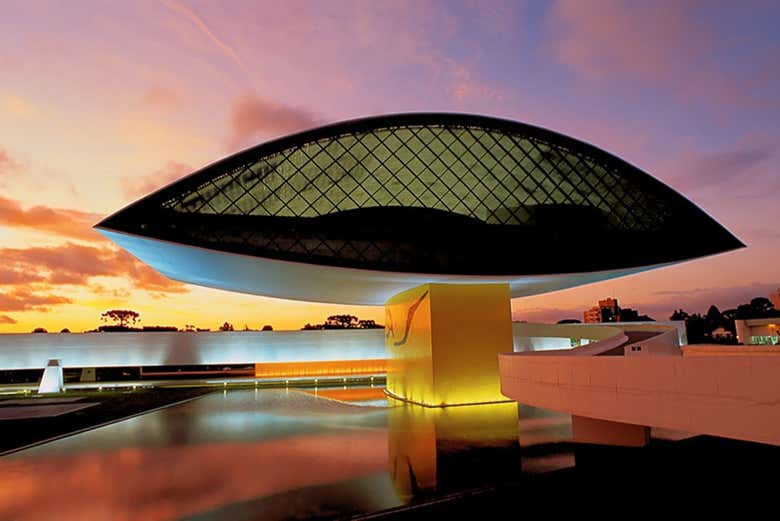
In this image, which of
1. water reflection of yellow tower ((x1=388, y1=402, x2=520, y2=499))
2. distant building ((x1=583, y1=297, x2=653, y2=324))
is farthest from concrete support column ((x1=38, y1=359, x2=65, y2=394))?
distant building ((x1=583, y1=297, x2=653, y2=324))

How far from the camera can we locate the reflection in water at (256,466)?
6711 millimetres

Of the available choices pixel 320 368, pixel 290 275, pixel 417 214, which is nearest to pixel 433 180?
pixel 417 214

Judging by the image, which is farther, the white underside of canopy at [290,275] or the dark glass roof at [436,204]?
the dark glass roof at [436,204]

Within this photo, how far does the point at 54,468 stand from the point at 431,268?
11.6 meters

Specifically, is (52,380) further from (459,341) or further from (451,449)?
(451,449)

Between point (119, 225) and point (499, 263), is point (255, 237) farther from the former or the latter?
point (499, 263)

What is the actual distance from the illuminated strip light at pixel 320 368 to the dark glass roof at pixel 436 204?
1831cm

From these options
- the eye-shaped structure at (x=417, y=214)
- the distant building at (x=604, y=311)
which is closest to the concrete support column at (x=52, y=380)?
the eye-shaped structure at (x=417, y=214)

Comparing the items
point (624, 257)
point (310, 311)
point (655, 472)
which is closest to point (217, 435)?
point (655, 472)

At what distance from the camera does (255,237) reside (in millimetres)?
16031

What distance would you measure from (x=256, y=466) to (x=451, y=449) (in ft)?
13.1

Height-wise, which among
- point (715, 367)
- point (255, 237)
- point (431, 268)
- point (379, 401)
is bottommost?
point (379, 401)

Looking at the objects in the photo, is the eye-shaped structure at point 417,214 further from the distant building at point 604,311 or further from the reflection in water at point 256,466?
the distant building at point 604,311

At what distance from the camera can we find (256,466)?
9016 mm
